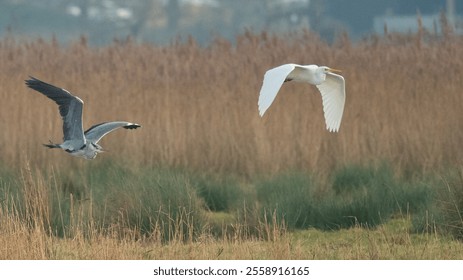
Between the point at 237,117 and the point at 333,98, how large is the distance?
6.18ft

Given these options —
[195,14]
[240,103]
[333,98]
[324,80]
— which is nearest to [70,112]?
[324,80]

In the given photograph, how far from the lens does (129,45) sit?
37.4ft

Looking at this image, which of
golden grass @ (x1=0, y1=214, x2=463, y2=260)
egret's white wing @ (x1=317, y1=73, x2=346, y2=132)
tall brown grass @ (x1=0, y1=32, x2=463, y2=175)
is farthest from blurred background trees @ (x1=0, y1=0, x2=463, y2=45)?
golden grass @ (x1=0, y1=214, x2=463, y2=260)

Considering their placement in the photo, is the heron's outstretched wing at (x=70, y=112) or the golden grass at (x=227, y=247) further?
the heron's outstretched wing at (x=70, y=112)

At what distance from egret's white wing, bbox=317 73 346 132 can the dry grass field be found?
0.76m

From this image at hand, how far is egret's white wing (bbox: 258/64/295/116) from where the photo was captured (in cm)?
573

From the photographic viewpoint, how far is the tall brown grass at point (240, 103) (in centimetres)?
875

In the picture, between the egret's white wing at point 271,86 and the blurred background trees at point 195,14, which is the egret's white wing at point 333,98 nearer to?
the egret's white wing at point 271,86

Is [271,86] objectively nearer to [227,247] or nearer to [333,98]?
[227,247]

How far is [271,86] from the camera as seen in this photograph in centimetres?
601

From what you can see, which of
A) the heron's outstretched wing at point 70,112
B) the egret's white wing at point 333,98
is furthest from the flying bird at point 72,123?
the egret's white wing at point 333,98

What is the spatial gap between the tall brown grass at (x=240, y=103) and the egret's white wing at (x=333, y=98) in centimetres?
112

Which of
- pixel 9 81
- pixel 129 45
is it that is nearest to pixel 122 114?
pixel 9 81

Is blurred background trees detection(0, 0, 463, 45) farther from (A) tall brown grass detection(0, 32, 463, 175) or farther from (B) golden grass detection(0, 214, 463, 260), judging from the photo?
(B) golden grass detection(0, 214, 463, 260)
